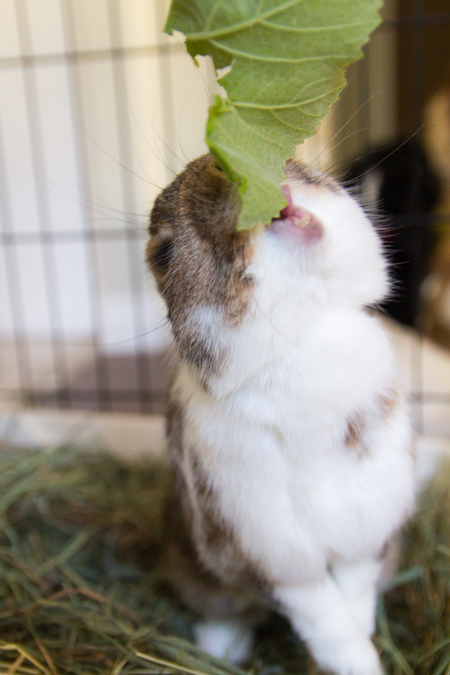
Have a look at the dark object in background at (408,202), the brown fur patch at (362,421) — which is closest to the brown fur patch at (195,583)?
the brown fur patch at (362,421)

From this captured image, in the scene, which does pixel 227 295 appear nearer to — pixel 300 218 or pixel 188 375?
pixel 300 218

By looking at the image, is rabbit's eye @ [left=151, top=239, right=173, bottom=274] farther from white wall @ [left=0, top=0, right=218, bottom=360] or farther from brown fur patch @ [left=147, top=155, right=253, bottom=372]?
white wall @ [left=0, top=0, right=218, bottom=360]

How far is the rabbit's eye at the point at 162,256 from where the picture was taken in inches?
41.5

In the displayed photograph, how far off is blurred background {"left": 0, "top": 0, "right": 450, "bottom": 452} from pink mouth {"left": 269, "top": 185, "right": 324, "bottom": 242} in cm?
205

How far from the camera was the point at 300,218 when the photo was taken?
0.89 meters

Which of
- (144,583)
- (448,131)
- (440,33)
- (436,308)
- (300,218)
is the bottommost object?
(144,583)

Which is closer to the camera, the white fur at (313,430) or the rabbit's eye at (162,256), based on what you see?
the white fur at (313,430)

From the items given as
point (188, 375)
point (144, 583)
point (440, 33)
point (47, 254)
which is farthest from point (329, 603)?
point (440, 33)

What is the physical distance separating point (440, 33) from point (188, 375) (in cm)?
407

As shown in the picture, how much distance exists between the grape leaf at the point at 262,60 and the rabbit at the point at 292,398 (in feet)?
0.20

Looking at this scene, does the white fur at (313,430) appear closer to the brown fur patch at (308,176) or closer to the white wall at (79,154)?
the brown fur patch at (308,176)

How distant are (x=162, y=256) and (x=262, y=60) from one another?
407 mm

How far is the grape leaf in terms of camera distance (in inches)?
31.3

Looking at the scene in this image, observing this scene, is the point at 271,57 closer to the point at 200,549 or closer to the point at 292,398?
the point at 292,398
